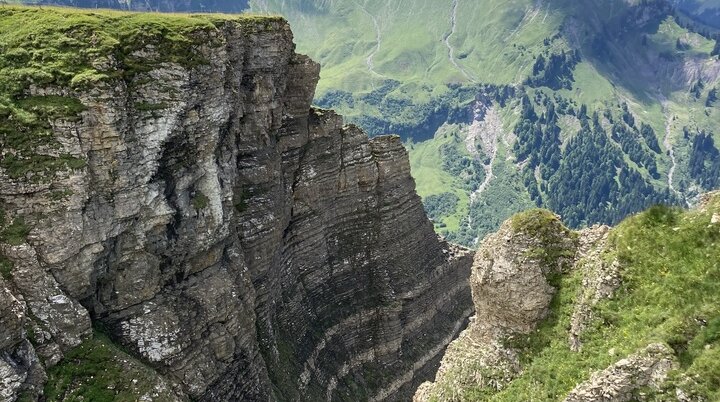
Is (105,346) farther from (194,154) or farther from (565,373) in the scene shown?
(565,373)

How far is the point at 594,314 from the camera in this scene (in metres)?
38.0

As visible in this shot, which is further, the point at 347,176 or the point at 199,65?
the point at 347,176

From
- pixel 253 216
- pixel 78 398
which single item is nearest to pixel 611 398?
pixel 78 398

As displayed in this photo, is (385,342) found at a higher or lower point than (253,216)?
lower

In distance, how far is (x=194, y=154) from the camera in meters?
53.8

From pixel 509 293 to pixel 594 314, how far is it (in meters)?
6.10

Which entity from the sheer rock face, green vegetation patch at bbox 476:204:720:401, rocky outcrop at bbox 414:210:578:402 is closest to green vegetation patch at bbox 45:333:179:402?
the sheer rock face

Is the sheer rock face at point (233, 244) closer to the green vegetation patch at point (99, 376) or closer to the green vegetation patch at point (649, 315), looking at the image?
the green vegetation patch at point (99, 376)

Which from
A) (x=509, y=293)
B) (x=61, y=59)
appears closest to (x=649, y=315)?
(x=509, y=293)

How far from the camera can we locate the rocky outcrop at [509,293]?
4206cm

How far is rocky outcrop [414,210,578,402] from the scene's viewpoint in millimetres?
42062

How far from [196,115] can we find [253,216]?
15641 millimetres

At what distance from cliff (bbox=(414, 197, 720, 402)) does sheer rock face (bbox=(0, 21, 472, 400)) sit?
68.6ft

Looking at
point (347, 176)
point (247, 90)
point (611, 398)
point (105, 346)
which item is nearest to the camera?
point (611, 398)
